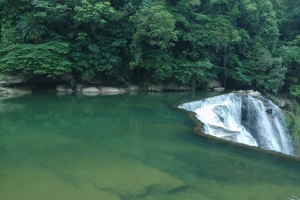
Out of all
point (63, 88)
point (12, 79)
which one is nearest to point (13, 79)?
point (12, 79)

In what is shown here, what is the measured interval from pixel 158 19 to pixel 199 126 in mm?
10799

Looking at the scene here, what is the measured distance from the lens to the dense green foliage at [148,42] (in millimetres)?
18000

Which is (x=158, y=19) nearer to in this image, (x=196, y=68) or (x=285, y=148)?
(x=196, y=68)

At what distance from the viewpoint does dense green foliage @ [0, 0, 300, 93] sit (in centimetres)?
1800

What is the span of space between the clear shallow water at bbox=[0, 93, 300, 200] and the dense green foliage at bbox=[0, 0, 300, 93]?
356 inches

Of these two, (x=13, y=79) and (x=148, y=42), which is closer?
(x=13, y=79)

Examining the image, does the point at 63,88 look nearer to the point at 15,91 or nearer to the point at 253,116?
the point at 15,91

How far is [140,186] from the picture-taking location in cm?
507

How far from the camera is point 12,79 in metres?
17.2

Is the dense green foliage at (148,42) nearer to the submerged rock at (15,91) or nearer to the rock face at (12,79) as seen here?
the rock face at (12,79)

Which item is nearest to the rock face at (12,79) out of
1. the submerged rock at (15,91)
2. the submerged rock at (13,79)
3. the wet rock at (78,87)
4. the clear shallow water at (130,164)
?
the submerged rock at (13,79)

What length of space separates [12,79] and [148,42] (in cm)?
894

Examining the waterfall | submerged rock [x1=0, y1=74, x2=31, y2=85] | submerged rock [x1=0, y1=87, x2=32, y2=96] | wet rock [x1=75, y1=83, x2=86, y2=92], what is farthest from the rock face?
the waterfall

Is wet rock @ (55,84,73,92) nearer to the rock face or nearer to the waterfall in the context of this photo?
the rock face
